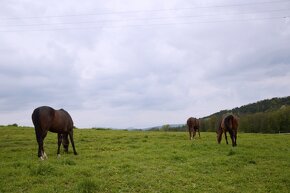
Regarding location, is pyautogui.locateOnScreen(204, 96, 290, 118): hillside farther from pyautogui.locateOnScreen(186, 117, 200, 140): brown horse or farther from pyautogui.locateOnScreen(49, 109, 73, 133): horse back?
pyautogui.locateOnScreen(49, 109, 73, 133): horse back

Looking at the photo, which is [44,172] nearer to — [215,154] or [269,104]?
[215,154]

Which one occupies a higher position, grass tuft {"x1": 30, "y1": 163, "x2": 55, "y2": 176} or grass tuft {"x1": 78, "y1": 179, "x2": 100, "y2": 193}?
grass tuft {"x1": 30, "y1": 163, "x2": 55, "y2": 176}

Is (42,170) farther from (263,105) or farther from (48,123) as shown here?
(263,105)

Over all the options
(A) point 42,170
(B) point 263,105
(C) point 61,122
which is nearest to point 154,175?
(A) point 42,170

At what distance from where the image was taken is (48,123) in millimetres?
14234

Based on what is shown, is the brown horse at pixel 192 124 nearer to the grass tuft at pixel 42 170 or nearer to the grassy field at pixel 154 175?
the grassy field at pixel 154 175

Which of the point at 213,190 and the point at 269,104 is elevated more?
the point at 269,104

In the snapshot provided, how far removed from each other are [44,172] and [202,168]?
A: 586 centimetres

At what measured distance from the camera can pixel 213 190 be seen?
8.98 meters

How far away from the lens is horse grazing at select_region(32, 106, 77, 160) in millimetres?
13758

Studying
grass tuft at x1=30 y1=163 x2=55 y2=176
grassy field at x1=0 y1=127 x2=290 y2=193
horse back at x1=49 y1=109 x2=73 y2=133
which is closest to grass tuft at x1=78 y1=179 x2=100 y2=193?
grassy field at x1=0 y1=127 x2=290 y2=193

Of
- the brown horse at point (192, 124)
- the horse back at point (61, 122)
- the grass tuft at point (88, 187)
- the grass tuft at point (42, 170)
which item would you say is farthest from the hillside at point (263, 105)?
the grass tuft at point (88, 187)

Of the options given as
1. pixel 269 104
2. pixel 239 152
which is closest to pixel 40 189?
pixel 239 152

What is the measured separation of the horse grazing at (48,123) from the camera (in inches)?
542
